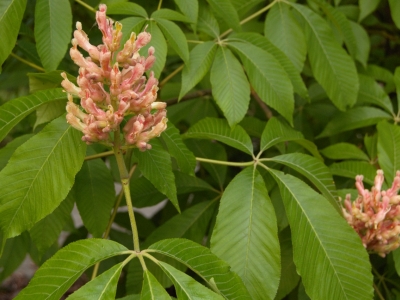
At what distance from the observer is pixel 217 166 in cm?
181

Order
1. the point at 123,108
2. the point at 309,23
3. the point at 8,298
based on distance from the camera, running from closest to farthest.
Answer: the point at 123,108 < the point at 309,23 < the point at 8,298

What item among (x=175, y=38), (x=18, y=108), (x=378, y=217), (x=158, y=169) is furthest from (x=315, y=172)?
(x=18, y=108)

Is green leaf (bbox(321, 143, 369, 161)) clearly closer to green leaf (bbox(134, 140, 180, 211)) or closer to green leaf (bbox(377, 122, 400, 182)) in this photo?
green leaf (bbox(377, 122, 400, 182))

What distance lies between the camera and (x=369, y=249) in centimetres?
136

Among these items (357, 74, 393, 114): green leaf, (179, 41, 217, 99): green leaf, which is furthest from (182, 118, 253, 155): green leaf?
(357, 74, 393, 114): green leaf

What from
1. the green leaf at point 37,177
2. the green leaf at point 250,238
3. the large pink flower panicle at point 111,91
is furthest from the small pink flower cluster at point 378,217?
the green leaf at point 37,177

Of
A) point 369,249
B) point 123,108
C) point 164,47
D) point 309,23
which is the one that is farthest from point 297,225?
point 309,23

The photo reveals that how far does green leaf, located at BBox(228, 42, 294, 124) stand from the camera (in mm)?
1447

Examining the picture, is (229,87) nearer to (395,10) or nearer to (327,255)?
(327,255)

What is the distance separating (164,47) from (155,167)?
35 centimetres

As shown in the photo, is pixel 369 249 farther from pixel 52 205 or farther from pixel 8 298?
pixel 8 298

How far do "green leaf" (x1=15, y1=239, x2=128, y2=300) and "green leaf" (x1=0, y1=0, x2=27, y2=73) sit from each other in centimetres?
57

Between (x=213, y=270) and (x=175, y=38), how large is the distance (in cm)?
69

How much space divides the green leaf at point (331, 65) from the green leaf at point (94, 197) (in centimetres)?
81
